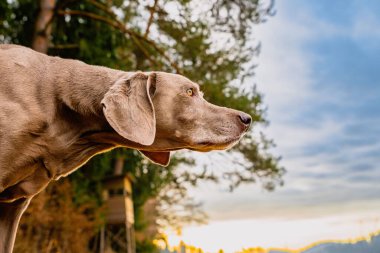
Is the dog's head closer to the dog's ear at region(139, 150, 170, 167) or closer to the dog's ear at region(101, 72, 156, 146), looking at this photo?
the dog's ear at region(101, 72, 156, 146)

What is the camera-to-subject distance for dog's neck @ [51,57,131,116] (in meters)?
4.18

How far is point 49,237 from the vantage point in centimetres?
1540

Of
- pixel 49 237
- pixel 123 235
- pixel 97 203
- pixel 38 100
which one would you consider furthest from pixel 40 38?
pixel 123 235

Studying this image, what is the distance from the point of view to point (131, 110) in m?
3.99

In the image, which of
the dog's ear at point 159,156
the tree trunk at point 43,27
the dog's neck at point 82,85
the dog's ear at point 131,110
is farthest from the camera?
the tree trunk at point 43,27

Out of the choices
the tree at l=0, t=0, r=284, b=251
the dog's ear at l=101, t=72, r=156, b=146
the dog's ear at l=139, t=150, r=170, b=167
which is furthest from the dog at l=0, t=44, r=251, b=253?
the tree at l=0, t=0, r=284, b=251

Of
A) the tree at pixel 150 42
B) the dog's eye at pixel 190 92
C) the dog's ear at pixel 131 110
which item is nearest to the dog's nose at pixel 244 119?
the dog's eye at pixel 190 92

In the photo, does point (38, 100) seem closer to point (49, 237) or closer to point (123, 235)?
point (49, 237)

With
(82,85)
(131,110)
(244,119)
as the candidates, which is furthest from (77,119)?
(244,119)

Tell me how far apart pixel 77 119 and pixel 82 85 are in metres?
0.28

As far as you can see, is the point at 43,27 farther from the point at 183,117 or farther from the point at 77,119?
the point at 183,117

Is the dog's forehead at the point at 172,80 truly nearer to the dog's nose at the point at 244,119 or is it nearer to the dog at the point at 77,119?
the dog at the point at 77,119

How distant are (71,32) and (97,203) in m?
7.65

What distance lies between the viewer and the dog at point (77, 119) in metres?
3.98
